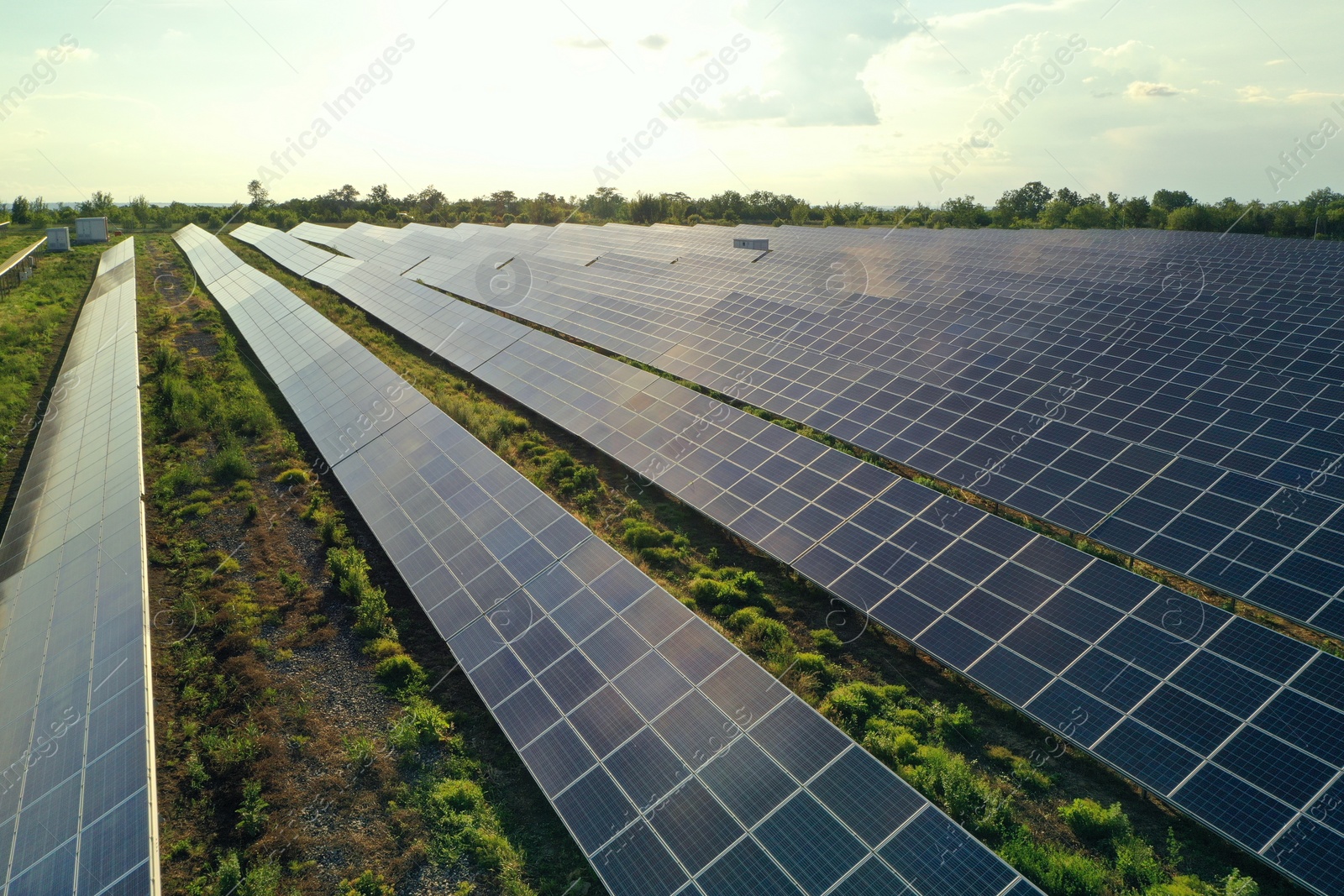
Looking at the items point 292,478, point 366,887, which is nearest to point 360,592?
point 366,887

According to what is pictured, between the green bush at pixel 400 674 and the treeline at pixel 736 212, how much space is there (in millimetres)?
85181

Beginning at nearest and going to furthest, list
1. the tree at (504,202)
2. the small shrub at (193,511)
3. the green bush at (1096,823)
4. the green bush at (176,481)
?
1. the green bush at (1096,823)
2. the small shrub at (193,511)
3. the green bush at (176,481)
4. the tree at (504,202)

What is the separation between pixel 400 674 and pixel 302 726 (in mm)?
2233

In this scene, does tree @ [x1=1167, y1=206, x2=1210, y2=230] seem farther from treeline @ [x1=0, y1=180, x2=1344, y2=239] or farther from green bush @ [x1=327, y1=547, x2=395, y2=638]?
green bush @ [x1=327, y1=547, x2=395, y2=638]

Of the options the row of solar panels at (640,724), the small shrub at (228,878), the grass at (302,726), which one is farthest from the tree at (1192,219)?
the small shrub at (228,878)

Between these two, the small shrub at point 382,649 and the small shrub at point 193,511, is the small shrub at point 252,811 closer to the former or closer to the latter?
the small shrub at point 382,649

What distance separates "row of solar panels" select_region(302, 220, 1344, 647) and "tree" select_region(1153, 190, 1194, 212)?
84283mm

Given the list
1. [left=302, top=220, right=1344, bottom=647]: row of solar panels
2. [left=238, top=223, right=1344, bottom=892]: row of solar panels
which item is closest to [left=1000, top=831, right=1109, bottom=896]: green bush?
[left=238, top=223, right=1344, bottom=892]: row of solar panels

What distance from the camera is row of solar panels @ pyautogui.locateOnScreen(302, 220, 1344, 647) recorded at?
15.7 m

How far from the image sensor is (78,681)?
45.3ft

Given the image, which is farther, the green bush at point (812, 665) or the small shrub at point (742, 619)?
the small shrub at point (742, 619)

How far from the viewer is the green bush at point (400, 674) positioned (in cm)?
1605

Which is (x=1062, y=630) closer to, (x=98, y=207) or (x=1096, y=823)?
(x=1096, y=823)

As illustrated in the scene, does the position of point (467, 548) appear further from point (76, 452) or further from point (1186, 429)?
point (1186, 429)
